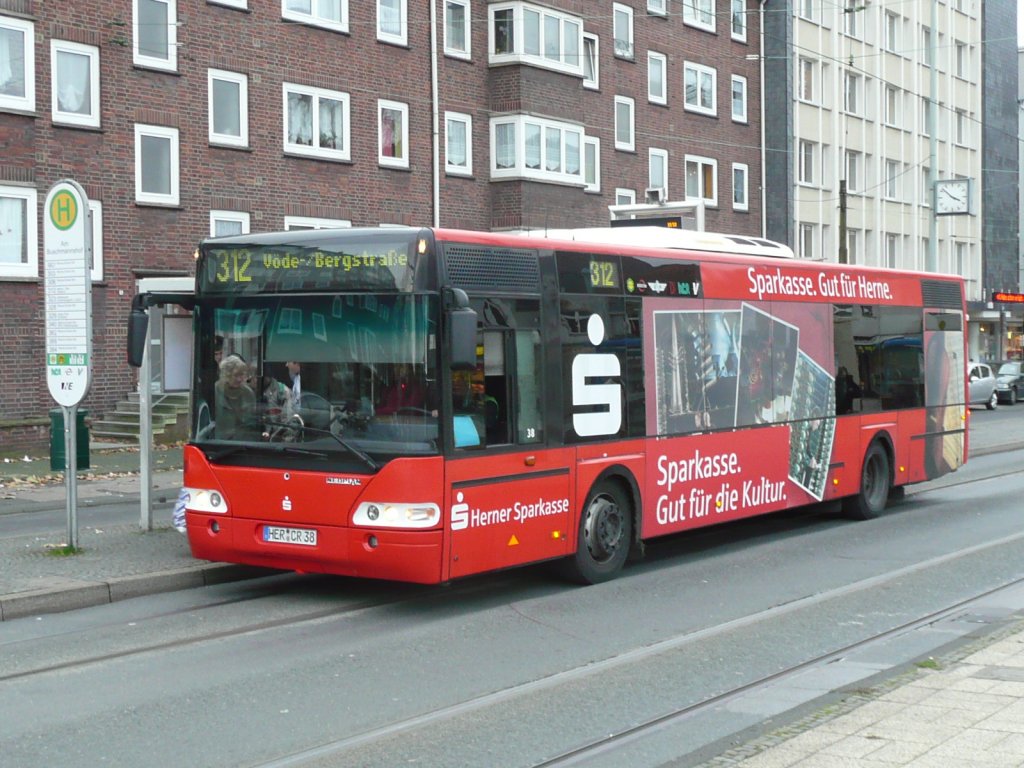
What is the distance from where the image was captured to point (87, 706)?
23.9 feet

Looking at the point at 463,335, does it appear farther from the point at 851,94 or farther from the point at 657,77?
the point at 851,94

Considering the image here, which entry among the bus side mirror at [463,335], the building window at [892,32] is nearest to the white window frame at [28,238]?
the bus side mirror at [463,335]

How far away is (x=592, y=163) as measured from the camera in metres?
39.8

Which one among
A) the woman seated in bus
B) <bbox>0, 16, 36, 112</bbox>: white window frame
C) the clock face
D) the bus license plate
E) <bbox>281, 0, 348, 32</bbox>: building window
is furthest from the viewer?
the clock face

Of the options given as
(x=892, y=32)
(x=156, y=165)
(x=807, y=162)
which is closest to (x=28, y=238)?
(x=156, y=165)

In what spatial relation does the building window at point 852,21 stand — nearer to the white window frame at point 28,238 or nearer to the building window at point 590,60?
the building window at point 590,60

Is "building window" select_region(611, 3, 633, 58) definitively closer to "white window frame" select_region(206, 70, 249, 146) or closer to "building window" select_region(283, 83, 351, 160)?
"building window" select_region(283, 83, 351, 160)

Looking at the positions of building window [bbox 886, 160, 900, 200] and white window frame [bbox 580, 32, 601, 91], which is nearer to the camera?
white window frame [bbox 580, 32, 601, 91]

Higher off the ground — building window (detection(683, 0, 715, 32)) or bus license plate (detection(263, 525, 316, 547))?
building window (detection(683, 0, 715, 32))

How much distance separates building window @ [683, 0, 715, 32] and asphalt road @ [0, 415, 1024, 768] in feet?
110

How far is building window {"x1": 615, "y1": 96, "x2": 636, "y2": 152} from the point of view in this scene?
135ft

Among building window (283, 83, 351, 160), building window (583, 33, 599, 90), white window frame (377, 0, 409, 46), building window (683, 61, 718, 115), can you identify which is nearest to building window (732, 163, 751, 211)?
building window (683, 61, 718, 115)

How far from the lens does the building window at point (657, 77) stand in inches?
1676

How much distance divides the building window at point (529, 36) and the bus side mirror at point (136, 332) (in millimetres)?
25777
